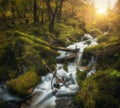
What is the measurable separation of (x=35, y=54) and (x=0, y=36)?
5282 mm

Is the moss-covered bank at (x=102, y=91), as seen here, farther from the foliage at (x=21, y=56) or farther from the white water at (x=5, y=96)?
the foliage at (x=21, y=56)

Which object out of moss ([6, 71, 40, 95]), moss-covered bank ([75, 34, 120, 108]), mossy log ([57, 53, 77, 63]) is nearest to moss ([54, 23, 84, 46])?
mossy log ([57, 53, 77, 63])

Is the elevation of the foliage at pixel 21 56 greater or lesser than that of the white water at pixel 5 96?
greater

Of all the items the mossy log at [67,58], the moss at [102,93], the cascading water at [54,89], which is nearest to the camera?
the moss at [102,93]

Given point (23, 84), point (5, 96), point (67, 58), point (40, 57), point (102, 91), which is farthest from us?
point (67, 58)

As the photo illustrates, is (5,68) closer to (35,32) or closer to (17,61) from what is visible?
(17,61)

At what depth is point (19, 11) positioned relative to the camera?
24.0 meters

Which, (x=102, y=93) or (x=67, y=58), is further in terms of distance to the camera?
(x=67, y=58)

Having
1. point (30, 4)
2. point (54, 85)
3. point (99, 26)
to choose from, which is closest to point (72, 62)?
point (54, 85)

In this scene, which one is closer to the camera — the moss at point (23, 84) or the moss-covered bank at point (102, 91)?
the moss-covered bank at point (102, 91)

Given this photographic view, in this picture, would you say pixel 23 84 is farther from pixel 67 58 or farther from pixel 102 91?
pixel 67 58

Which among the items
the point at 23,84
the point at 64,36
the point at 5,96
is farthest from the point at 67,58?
the point at 64,36

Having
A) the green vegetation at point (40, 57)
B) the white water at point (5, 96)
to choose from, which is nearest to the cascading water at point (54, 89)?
the green vegetation at point (40, 57)

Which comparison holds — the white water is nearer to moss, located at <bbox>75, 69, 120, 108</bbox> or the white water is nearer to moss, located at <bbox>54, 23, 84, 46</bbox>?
moss, located at <bbox>75, 69, 120, 108</bbox>
